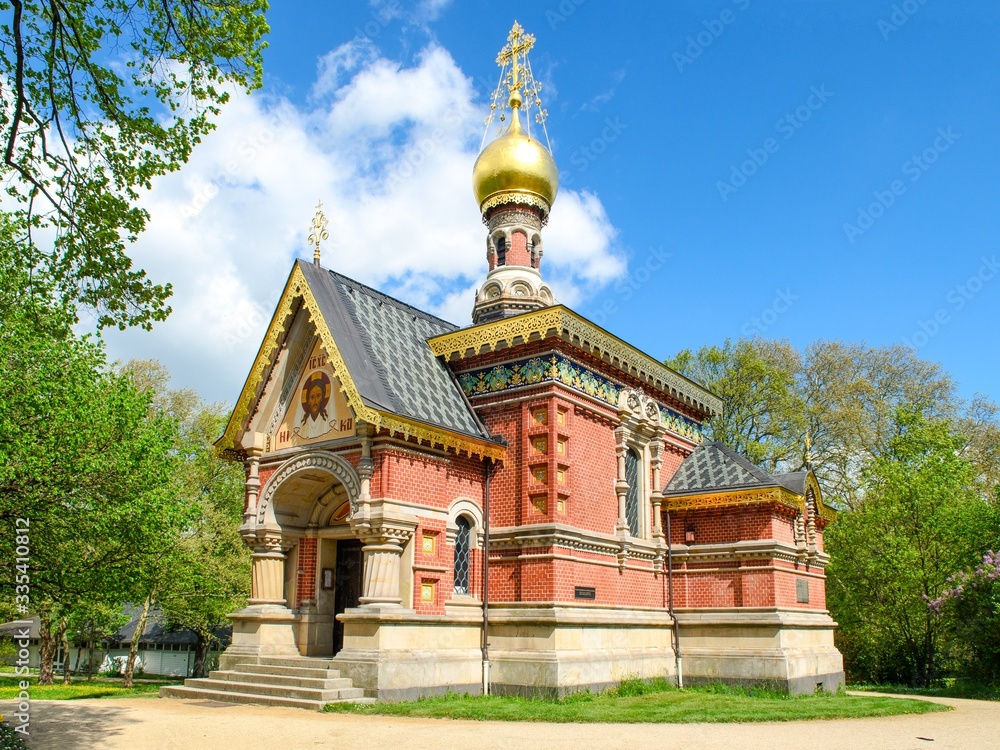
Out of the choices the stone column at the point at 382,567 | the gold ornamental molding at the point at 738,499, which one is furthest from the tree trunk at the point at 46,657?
the gold ornamental molding at the point at 738,499

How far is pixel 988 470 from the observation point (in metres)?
31.6

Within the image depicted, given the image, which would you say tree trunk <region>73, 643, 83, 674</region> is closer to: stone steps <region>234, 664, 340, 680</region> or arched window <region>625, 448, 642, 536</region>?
stone steps <region>234, 664, 340, 680</region>

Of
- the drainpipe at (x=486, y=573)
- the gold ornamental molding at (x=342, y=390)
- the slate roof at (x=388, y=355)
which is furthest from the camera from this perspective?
the drainpipe at (x=486, y=573)

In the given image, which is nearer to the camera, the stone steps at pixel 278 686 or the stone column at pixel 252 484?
the stone steps at pixel 278 686

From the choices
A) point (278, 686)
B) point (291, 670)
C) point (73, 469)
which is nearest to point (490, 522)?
point (291, 670)

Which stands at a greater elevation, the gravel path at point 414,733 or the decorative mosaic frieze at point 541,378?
the decorative mosaic frieze at point 541,378

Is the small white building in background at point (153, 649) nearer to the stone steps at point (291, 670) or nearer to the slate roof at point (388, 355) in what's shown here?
the stone steps at point (291, 670)

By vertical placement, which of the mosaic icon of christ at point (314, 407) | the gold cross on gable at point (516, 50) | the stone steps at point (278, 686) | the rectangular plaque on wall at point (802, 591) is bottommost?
the stone steps at point (278, 686)

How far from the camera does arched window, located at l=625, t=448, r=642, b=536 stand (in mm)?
18422

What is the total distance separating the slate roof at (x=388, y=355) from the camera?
49.2ft

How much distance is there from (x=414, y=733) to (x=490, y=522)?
6.07 meters

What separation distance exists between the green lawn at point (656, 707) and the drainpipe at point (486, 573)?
0.57 metres

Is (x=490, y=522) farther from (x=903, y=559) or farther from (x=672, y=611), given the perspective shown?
(x=903, y=559)

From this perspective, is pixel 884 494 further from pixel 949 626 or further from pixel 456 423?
pixel 456 423
